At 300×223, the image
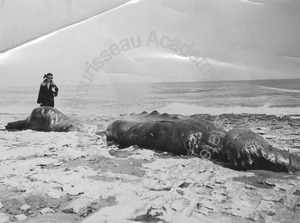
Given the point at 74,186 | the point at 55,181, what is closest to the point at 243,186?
the point at 74,186

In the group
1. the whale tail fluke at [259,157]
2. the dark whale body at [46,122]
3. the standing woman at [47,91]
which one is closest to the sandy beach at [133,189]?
the whale tail fluke at [259,157]

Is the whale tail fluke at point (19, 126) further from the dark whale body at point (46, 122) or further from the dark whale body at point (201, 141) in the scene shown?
the dark whale body at point (201, 141)

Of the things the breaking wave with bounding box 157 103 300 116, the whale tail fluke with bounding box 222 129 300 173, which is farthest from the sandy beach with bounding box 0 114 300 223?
the breaking wave with bounding box 157 103 300 116

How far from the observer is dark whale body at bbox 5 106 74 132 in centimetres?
712

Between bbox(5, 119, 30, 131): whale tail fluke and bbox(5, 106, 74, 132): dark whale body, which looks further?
bbox(5, 119, 30, 131): whale tail fluke

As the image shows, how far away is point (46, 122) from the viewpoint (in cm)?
719

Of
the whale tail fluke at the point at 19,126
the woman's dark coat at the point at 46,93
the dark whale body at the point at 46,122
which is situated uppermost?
the woman's dark coat at the point at 46,93

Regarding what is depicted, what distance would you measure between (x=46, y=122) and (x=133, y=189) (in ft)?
15.8

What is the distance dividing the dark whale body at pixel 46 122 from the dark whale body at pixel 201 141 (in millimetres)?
1849

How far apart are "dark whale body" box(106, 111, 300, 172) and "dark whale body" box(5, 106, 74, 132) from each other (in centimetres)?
185

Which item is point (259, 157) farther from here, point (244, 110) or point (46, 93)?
point (244, 110)

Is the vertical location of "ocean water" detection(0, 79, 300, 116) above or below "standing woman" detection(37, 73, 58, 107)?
below

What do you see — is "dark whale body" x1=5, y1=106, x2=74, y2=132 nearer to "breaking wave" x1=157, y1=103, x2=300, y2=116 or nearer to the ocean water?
the ocean water

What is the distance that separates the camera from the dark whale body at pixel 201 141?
3.77 meters
